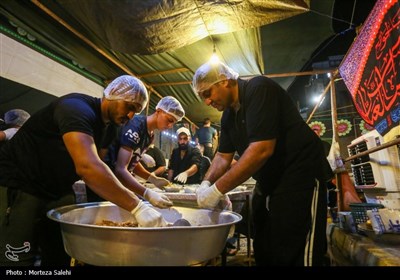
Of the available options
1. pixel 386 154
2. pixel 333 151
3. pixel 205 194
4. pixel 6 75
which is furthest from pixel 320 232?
pixel 6 75

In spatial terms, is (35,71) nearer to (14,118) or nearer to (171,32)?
(14,118)

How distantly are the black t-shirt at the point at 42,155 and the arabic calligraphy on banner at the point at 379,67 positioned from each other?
117 inches

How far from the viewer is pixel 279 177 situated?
1669 mm

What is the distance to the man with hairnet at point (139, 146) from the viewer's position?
2116mm

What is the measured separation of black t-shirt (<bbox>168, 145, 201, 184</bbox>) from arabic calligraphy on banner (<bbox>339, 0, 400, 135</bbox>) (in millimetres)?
2873

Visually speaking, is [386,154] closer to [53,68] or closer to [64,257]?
[64,257]

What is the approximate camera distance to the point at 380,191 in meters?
3.90

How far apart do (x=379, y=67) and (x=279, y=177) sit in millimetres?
2232

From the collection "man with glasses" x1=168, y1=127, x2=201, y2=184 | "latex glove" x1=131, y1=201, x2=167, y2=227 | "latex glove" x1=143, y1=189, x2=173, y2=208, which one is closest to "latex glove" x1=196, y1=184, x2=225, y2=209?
"latex glove" x1=143, y1=189, x2=173, y2=208

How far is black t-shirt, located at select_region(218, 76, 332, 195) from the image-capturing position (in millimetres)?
1570

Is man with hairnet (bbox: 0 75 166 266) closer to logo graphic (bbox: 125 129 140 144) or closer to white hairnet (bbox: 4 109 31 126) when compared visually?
logo graphic (bbox: 125 129 140 144)

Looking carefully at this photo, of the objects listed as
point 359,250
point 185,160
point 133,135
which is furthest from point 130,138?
point 359,250

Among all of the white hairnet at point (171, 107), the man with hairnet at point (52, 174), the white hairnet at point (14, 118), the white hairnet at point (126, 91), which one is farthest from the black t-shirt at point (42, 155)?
the white hairnet at point (14, 118)

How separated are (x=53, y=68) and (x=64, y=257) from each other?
3.72 m
